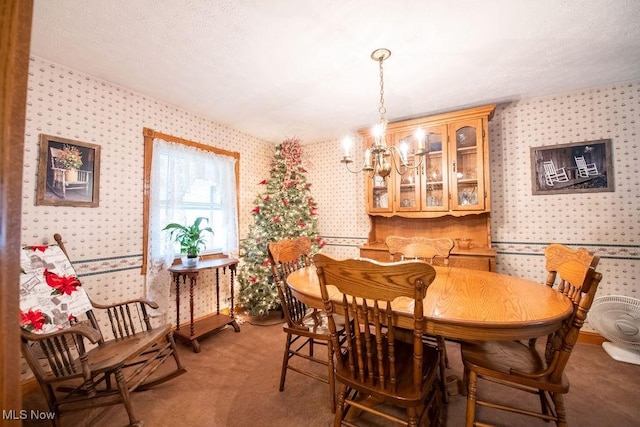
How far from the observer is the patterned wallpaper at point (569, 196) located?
2.46 meters

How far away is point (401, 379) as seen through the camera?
1.26 m

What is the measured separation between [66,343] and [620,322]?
386cm

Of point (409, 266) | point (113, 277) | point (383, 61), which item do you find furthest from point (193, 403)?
point (383, 61)

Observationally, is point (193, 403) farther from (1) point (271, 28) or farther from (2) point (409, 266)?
(1) point (271, 28)

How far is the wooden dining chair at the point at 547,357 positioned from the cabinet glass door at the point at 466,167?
1236 millimetres

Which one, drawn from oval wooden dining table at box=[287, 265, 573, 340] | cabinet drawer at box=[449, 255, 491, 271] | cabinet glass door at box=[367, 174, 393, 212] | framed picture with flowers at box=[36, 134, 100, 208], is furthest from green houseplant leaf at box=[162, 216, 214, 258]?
cabinet drawer at box=[449, 255, 491, 271]

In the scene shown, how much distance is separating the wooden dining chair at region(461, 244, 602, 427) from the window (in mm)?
2765

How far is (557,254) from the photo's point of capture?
1.67 m

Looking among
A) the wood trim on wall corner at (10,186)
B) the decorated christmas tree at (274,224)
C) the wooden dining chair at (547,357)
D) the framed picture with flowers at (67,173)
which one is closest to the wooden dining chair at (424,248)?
the wooden dining chair at (547,357)

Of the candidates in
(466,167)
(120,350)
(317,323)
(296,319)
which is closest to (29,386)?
(120,350)

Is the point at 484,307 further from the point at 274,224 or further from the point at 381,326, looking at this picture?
the point at 274,224

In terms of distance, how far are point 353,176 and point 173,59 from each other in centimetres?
251

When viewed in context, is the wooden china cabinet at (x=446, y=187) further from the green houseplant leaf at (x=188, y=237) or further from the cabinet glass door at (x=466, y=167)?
the green houseplant leaf at (x=188, y=237)

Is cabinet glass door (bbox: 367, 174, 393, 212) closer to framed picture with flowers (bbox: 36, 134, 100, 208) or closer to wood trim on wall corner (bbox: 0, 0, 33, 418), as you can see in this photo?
framed picture with flowers (bbox: 36, 134, 100, 208)
